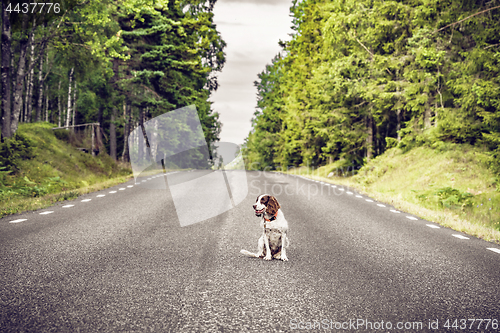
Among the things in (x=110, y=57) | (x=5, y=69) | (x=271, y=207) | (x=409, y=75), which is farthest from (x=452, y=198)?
(x=110, y=57)

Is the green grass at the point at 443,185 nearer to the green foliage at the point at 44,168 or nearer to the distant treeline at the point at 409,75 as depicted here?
the distant treeline at the point at 409,75

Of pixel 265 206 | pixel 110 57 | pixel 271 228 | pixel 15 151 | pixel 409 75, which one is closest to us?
pixel 265 206

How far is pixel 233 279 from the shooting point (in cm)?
403

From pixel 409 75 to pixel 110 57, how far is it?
672 inches

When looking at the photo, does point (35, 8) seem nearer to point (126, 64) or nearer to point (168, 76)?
point (126, 64)

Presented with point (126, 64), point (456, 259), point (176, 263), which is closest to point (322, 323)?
point (176, 263)

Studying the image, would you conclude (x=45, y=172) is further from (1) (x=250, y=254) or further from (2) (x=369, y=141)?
(2) (x=369, y=141)

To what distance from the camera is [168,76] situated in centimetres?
3014

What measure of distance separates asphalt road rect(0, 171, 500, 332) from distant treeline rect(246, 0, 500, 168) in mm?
7911

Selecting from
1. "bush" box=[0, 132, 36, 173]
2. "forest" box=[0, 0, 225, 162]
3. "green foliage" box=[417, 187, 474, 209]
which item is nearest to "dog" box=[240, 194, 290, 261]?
"green foliage" box=[417, 187, 474, 209]

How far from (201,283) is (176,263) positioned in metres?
0.83

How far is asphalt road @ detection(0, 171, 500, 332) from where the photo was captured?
304 centimetres

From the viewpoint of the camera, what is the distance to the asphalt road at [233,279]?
9.97 feet

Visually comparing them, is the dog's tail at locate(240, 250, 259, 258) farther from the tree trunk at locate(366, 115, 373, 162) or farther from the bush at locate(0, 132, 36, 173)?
the tree trunk at locate(366, 115, 373, 162)
